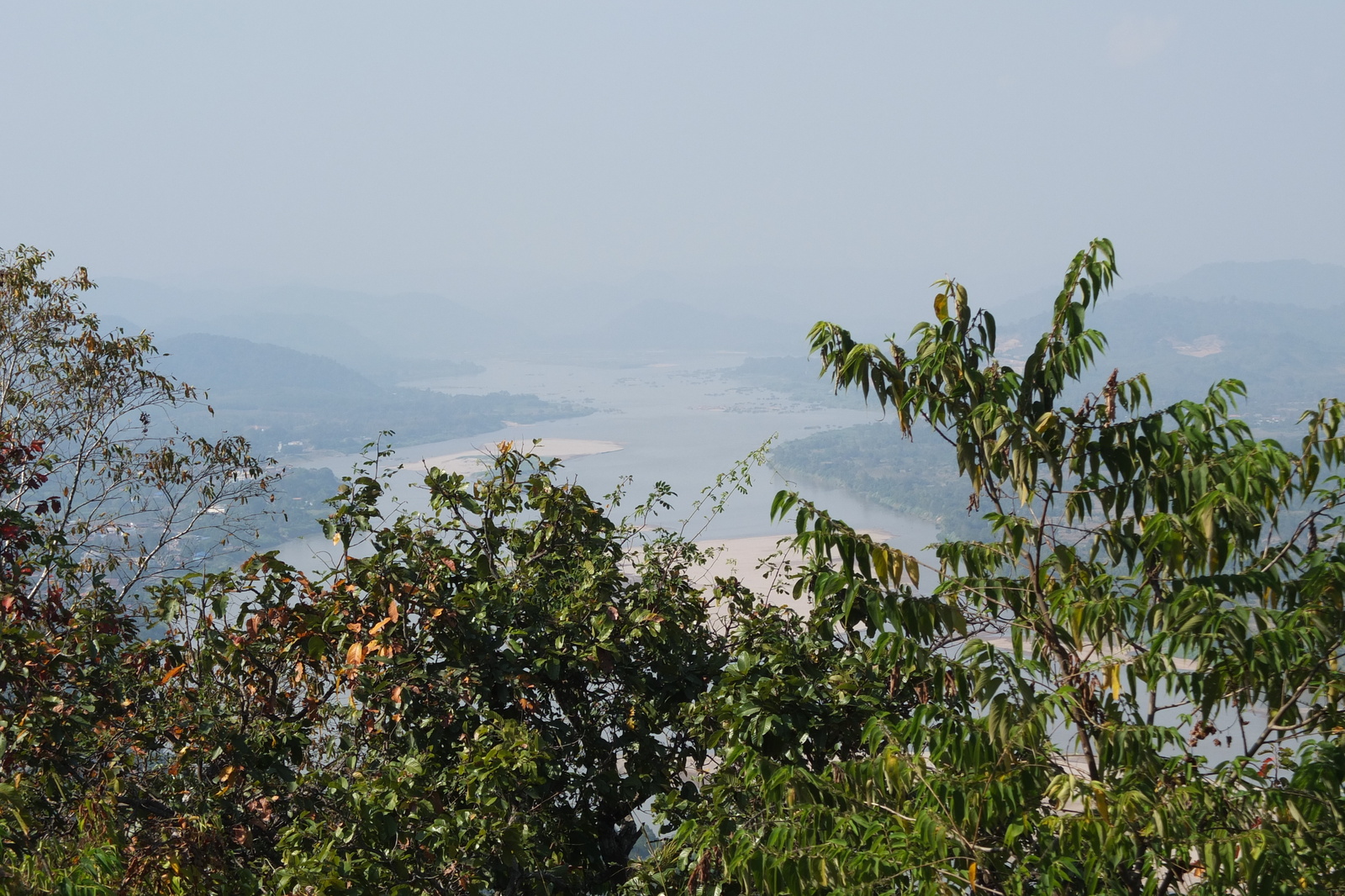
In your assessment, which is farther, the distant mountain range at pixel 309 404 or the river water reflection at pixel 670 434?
the distant mountain range at pixel 309 404

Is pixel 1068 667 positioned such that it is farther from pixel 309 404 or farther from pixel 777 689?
pixel 309 404

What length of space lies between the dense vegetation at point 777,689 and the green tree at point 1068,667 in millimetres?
11

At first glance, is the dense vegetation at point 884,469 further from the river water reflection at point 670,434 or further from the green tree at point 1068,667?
the green tree at point 1068,667

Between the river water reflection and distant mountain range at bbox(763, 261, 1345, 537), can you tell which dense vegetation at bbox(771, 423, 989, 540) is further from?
the river water reflection

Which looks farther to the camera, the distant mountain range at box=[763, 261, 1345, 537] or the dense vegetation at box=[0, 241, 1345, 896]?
the distant mountain range at box=[763, 261, 1345, 537]

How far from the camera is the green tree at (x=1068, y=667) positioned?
183 cm

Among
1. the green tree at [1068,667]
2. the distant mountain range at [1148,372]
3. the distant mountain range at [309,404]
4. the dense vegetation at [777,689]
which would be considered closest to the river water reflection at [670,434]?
the dense vegetation at [777,689]

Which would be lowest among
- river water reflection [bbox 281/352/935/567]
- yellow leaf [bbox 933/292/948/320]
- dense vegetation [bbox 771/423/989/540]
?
dense vegetation [bbox 771/423/989/540]

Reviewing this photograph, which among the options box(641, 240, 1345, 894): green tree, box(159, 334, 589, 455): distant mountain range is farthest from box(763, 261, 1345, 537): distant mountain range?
box(159, 334, 589, 455): distant mountain range

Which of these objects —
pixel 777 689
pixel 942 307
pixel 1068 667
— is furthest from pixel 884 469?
pixel 1068 667

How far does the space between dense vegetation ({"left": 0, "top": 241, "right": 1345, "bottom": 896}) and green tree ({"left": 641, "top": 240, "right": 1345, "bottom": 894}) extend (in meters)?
0.01

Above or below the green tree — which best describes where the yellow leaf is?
above

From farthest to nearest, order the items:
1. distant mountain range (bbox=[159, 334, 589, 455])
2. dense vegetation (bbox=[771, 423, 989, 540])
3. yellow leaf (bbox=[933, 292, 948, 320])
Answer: distant mountain range (bbox=[159, 334, 589, 455]) < dense vegetation (bbox=[771, 423, 989, 540]) < yellow leaf (bbox=[933, 292, 948, 320])

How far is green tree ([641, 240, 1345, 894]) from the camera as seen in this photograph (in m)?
1.83
